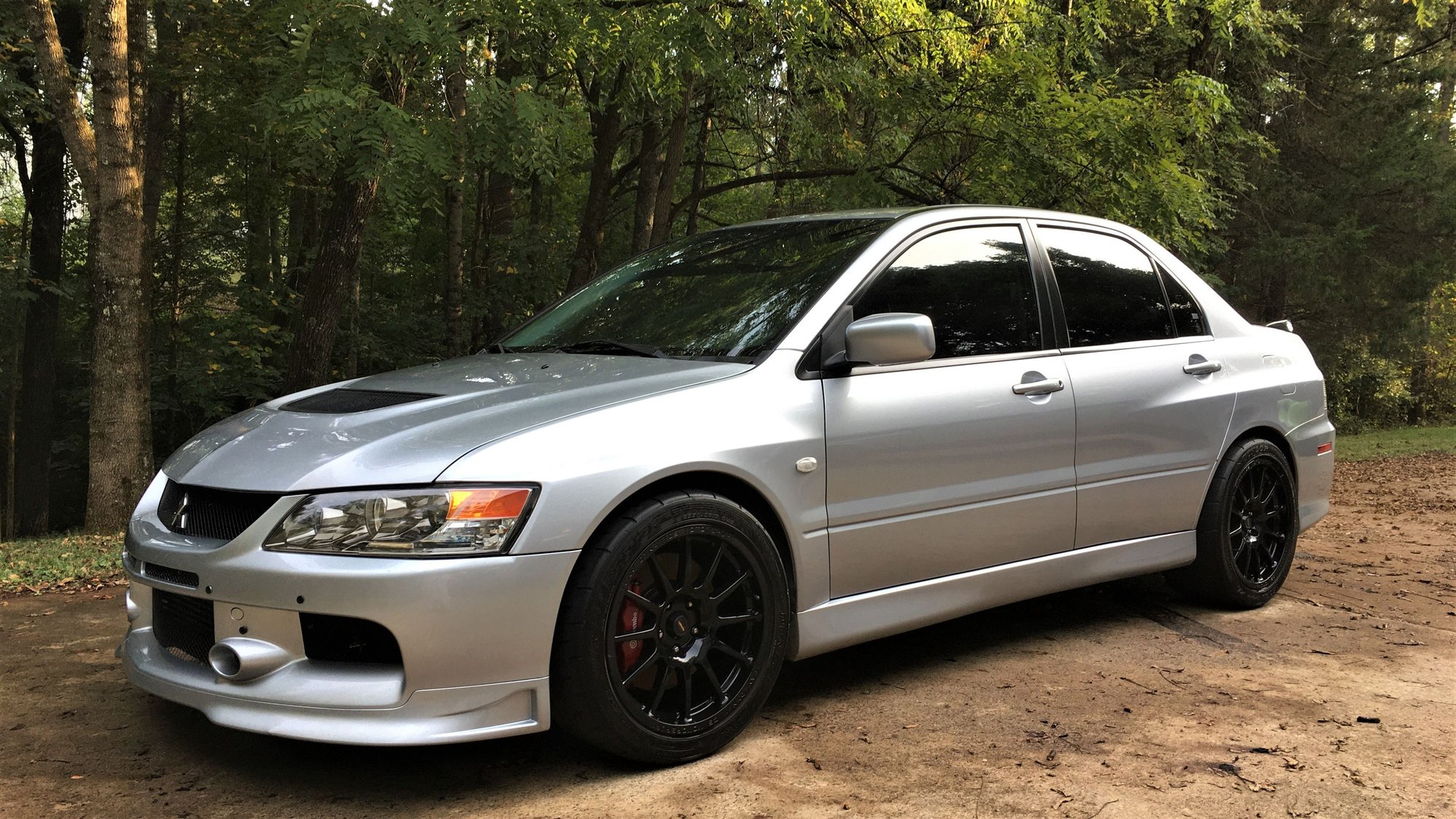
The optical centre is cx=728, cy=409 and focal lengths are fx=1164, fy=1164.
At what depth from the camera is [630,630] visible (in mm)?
3184

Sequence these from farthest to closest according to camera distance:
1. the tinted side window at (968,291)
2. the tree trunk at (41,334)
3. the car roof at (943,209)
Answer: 1. the tree trunk at (41,334)
2. the car roof at (943,209)
3. the tinted side window at (968,291)

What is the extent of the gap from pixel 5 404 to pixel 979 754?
25354 mm

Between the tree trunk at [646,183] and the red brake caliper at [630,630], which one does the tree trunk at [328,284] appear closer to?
the tree trunk at [646,183]

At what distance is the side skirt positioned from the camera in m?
3.69

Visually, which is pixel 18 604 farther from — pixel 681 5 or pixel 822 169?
pixel 822 169

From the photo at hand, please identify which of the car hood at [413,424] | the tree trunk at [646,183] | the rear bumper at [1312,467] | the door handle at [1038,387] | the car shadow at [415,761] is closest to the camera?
the car hood at [413,424]

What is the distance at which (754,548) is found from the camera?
3402 mm

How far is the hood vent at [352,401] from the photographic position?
3.49 meters

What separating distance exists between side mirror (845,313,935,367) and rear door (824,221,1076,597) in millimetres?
169

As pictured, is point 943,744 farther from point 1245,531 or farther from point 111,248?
point 111,248

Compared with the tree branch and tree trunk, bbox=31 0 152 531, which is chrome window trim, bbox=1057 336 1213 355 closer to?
tree trunk, bbox=31 0 152 531

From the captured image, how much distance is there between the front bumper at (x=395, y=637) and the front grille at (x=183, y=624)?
0.29 feet

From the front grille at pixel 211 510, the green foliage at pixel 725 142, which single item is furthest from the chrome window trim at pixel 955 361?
the green foliage at pixel 725 142

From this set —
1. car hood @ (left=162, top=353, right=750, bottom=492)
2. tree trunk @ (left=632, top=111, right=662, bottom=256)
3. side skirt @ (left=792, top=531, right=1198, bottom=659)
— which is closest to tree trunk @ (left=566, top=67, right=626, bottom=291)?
tree trunk @ (left=632, top=111, right=662, bottom=256)
